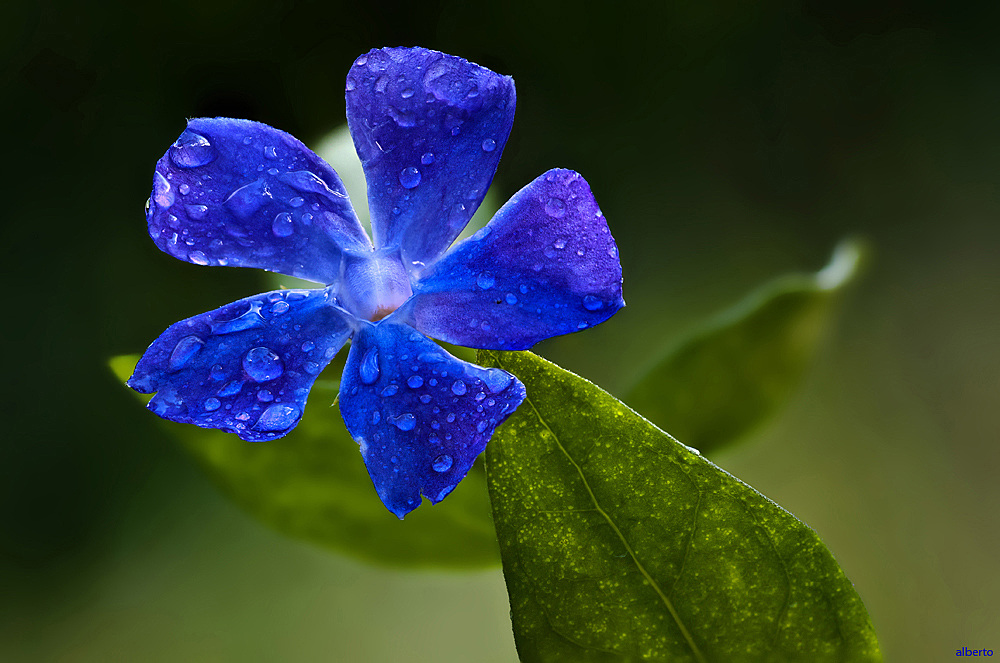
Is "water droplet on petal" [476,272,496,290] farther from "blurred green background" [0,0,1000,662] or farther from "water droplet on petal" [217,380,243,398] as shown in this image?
"blurred green background" [0,0,1000,662]

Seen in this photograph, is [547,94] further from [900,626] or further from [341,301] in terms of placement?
[900,626]

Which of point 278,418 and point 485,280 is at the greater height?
point 485,280

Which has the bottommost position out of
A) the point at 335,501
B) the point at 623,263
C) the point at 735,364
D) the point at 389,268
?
the point at 335,501

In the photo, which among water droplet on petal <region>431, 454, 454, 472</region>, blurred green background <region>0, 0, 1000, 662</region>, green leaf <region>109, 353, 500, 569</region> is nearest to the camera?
water droplet on petal <region>431, 454, 454, 472</region>

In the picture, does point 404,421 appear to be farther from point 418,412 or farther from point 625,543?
point 625,543

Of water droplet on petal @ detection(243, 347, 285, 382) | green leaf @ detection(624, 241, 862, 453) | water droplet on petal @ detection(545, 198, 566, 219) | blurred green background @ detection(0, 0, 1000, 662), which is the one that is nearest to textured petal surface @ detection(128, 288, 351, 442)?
water droplet on petal @ detection(243, 347, 285, 382)

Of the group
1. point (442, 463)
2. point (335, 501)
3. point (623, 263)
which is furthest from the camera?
point (623, 263)

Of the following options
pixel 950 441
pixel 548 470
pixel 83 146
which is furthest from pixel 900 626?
pixel 83 146

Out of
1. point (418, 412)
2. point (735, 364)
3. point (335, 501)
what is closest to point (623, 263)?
point (735, 364)
